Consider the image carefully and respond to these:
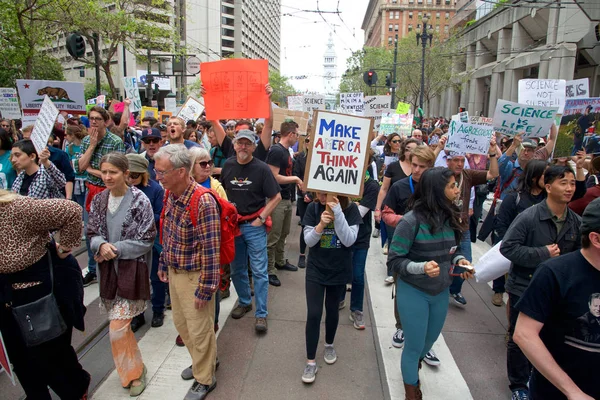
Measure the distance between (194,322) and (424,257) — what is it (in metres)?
1.84

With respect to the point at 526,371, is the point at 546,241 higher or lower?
higher

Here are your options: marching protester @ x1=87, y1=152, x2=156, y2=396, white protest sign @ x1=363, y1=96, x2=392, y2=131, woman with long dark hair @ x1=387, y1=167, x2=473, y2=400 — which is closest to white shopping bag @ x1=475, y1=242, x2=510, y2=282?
woman with long dark hair @ x1=387, y1=167, x2=473, y2=400

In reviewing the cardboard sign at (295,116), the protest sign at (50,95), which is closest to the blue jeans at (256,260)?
the protest sign at (50,95)

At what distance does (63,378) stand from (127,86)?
10.7m

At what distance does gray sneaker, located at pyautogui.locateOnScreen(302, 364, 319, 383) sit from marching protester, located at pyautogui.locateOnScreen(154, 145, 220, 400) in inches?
31.7

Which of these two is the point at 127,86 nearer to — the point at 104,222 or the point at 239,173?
the point at 239,173

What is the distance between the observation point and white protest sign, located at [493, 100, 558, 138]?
624 centimetres

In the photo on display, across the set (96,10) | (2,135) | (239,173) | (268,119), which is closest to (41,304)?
(239,173)

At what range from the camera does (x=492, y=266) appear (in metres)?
3.62

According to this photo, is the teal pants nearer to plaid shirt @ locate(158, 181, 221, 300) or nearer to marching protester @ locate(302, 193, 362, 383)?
marching protester @ locate(302, 193, 362, 383)

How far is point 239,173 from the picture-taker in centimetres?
458

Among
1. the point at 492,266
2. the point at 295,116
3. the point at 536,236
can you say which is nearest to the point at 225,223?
the point at 492,266

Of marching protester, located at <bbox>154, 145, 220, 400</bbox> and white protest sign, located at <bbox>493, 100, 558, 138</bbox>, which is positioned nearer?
marching protester, located at <bbox>154, 145, 220, 400</bbox>

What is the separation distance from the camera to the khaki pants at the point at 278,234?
598 cm
